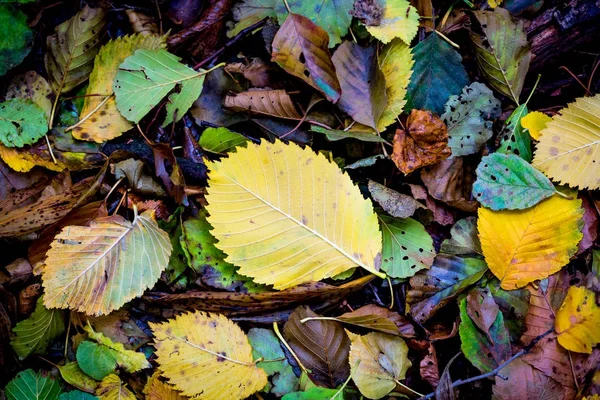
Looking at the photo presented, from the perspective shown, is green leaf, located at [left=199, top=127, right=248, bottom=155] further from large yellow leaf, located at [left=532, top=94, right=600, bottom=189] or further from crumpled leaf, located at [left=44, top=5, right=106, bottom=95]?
large yellow leaf, located at [left=532, top=94, right=600, bottom=189]

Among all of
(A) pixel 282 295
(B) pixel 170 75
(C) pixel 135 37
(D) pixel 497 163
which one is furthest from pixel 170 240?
(D) pixel 497 163

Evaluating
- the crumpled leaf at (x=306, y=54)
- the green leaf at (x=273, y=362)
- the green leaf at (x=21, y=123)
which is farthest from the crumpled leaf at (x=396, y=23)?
the green leaf at (x=21, y=123)

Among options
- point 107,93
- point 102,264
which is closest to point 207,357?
point 102,264

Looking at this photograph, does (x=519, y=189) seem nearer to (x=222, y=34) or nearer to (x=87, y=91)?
(x=222, y=34)

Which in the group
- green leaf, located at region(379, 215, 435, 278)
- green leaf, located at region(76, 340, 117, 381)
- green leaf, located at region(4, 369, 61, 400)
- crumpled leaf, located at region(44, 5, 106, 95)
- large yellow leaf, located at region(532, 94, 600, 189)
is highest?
crumpled leaf, located at region(44, 5, 106, 95)

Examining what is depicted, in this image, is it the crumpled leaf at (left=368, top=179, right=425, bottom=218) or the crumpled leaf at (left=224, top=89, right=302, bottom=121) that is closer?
the crumpled leaf at (left=368, top=179, right=425, bottom=218)

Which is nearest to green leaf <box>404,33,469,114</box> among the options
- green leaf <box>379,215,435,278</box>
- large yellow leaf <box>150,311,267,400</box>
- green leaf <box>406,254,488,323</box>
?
green leaf <box>379,215,435,278</box>

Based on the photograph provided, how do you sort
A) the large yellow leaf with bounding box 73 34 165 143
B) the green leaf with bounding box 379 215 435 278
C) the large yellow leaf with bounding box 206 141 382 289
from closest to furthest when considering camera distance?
the large yellow leaf with bounding box 206 141 382 289, the green leaf with bounding box 379 215 435 278, the large yellow leaf with bounding box 73 34 165 143

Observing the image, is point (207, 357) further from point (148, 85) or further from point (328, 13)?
point (328, 13)
